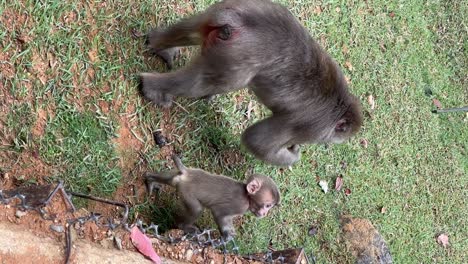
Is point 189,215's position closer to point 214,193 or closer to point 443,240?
point 214,193

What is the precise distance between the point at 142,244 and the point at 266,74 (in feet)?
5.46

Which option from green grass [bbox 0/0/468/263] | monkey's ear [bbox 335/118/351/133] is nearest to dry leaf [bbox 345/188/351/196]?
green grass [bbox 0/0/468/263]

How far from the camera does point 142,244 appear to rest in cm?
336

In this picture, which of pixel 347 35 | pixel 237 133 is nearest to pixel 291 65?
pixel 237 133

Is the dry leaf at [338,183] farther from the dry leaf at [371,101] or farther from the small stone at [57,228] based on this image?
the small stone at [57,228]

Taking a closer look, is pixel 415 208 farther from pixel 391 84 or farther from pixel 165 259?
pixel 165 259

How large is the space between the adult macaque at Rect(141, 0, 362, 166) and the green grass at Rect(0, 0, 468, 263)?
15.6 inches

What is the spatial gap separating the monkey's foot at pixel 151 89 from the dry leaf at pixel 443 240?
4.52 metres

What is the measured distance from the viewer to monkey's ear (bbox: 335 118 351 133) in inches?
184

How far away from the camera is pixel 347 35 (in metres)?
6.88

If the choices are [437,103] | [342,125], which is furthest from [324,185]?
[437,103]

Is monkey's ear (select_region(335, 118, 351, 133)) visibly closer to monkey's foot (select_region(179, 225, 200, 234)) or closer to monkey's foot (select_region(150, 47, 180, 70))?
monkey's foot (select_region(179, 225, 200, 234))

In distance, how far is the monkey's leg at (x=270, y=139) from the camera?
4.68m

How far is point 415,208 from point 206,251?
419 cm
